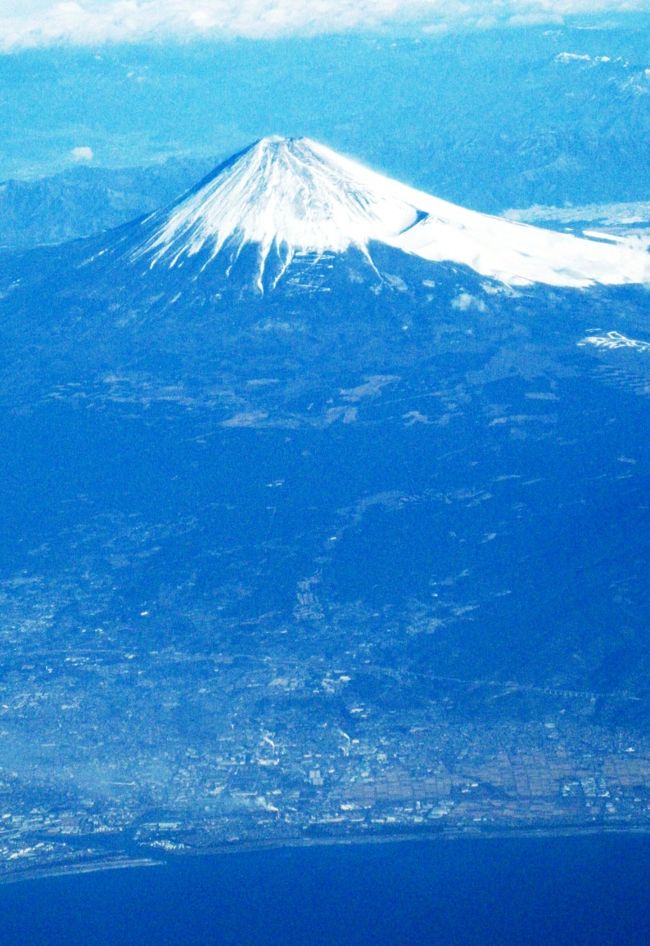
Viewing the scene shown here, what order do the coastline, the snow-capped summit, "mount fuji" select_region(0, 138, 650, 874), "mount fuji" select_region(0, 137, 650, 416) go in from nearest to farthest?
the coastline → "mount fuji" select_region(0, 138, 650, 874) → "mount fuji" select_region(0, 137, 650, 416) → the snow-capped summit

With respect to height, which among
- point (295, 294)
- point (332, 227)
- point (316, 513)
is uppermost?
point (332, 227)

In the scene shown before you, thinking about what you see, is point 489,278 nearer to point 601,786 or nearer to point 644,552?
point 644,552

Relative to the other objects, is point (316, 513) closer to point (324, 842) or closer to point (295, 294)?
point (324, 842)

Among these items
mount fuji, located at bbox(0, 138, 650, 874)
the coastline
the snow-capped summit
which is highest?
the snow-capped summit

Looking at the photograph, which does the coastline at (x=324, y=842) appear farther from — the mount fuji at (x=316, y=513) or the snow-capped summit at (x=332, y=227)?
the snow-capped summit at (x=332, y=227)

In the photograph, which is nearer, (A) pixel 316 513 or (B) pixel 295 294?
(A) pixel 316 513

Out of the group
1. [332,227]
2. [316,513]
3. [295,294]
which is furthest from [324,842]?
[332,227]

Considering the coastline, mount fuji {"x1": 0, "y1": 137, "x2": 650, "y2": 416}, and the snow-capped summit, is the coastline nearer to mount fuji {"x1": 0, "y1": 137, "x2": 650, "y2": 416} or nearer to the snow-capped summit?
mount fuji {"x1": 0, "y1": 137, "x2": 650, "y2": 416}

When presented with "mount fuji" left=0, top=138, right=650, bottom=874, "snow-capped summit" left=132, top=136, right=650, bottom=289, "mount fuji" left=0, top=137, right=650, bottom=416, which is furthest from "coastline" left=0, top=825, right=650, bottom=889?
"snow-capped summit" left=132, top=136, right=650, bottom=289

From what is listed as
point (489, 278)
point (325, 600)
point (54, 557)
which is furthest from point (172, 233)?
point (325, 600)
